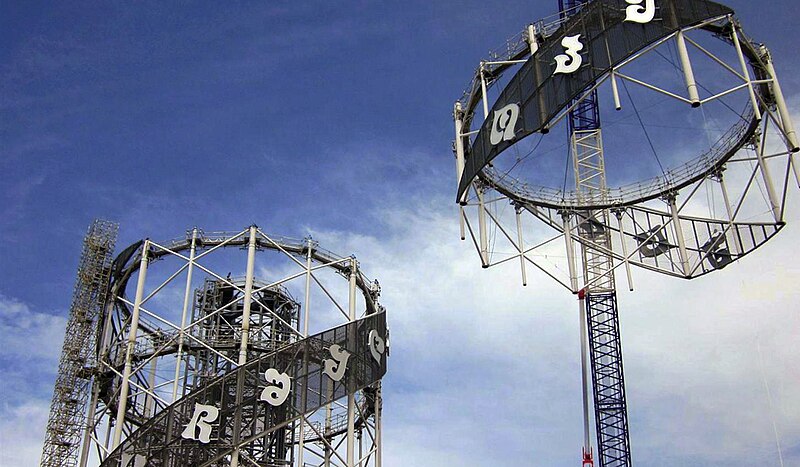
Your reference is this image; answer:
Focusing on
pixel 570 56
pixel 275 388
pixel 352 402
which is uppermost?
pixel 570 56

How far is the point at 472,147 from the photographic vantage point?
4012cm

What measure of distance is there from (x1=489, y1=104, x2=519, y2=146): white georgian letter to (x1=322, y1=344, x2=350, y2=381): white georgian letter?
1410 centimetres

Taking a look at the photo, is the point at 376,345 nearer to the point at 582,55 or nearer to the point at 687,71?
the point at 582,55

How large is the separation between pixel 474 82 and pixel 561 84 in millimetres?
5646

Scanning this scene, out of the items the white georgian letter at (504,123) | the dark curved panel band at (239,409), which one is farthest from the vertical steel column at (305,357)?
the white georgian letter at (504,123)

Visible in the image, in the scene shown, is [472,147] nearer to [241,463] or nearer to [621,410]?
[241,463]

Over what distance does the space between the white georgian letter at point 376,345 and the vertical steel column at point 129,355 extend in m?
11.9

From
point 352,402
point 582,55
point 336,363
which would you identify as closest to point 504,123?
point 582,55

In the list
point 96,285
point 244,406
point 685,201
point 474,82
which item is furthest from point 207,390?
point 685,201

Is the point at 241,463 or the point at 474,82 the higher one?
the point at 474,82

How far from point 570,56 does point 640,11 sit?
3.11 metres

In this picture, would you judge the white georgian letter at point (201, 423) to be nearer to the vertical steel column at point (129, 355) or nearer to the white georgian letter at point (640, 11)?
the vertical steel column at point (129, 355)

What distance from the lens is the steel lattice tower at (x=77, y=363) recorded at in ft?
165

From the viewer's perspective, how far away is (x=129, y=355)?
151ft
